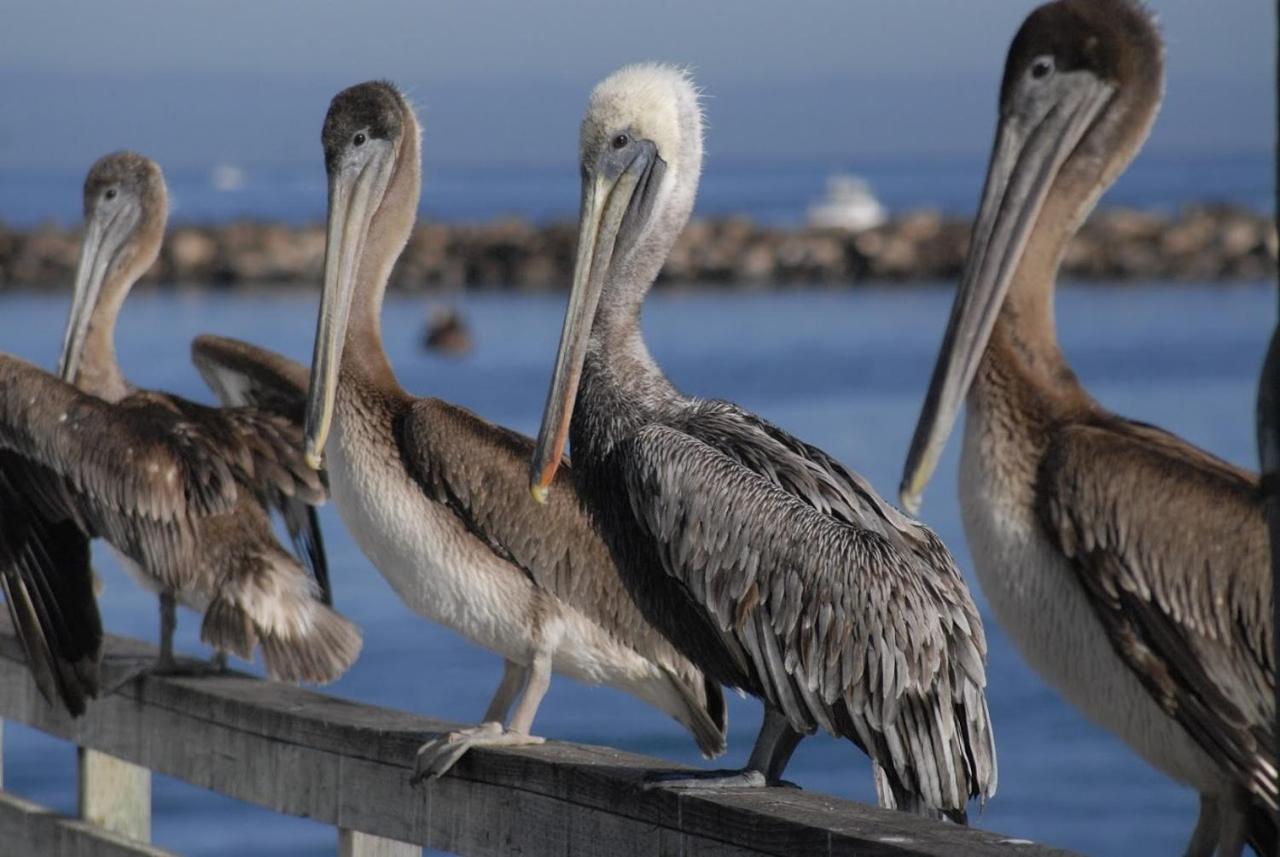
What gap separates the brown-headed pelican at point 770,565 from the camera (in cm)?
326

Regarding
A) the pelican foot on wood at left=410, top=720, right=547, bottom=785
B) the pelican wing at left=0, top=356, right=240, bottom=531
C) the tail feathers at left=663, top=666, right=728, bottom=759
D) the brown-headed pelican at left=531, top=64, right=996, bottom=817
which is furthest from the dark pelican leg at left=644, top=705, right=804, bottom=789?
the pelican wing at left=0, top=356, right=240, bottom=531

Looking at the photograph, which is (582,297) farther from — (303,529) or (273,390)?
(273,390)

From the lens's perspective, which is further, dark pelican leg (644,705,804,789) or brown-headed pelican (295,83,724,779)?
brown-headed pelican (295,83,724,779)

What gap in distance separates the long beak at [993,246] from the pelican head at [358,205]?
5.14ft

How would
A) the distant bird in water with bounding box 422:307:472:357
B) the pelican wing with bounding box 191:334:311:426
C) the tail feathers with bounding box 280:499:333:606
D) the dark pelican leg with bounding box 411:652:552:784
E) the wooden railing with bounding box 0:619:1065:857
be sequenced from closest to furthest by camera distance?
the wooden railing with bounding box 0:619:1065:857
the dark pelican leg with bounding box 411:652:552:784
the tail feathers with bounding box 280:499:333:606
the pelican wing with bounding box 191:334:311:426
the distant bird in water with bounding box 422:307:472:357

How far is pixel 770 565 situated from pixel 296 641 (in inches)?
69.3

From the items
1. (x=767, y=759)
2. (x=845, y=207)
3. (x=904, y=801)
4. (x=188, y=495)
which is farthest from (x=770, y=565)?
(x=845, y=207)

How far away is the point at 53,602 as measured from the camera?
4.19 meters

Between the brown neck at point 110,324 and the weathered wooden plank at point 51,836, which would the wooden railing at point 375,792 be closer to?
the weathered wooden plank at point 51,836

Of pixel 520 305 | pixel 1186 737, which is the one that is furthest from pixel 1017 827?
pixel 520 305

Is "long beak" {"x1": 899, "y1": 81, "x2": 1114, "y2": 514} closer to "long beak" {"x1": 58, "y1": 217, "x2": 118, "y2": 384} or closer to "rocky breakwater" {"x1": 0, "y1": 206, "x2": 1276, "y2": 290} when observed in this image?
"long beak" {"x1": 58, "y1": 217, "x2": 118, "y2": 384}

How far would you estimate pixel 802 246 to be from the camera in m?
45.1

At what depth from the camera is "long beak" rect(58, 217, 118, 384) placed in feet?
19.6

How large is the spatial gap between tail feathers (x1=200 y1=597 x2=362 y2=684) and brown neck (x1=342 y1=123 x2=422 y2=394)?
2.06 feet
